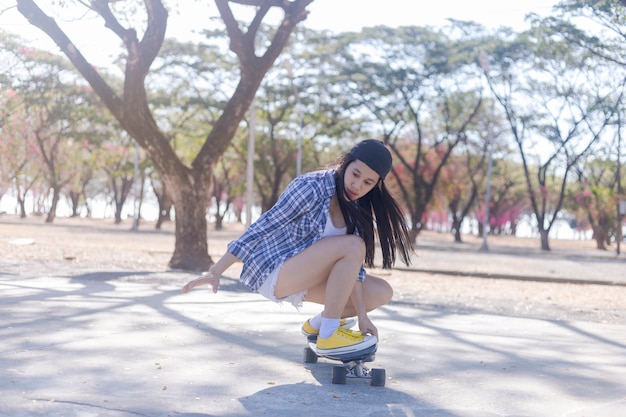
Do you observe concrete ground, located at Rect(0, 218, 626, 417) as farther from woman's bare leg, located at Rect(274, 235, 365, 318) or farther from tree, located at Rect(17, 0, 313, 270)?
tree, located at Rect(17, 0, 313, 270)

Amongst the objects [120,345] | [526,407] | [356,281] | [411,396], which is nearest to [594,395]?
[526,407]

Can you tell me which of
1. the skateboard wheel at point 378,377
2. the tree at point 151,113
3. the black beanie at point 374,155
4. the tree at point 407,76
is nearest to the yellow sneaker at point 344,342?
the skateboard wheel at point 378,377

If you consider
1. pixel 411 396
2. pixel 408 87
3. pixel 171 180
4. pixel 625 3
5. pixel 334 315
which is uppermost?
pixel 408 87

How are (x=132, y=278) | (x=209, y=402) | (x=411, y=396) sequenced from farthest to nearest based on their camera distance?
(x=132, y=278)
(x=411, y=396)
(x=209, y=402)

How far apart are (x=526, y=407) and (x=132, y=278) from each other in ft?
23.7

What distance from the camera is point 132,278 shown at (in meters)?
10.6

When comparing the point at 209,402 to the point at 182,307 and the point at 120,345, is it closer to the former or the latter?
the point at 120,345

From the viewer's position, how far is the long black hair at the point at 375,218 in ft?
14.8

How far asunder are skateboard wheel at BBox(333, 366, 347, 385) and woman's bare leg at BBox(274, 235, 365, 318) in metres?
0.26

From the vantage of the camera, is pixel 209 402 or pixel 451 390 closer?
pixel 209 402

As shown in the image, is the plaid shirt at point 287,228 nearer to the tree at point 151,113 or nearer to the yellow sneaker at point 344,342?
the yellow sneaker at point 344,342

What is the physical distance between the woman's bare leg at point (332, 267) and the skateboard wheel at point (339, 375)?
259mm

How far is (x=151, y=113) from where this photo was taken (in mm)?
12625

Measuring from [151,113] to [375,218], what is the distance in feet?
27.7
